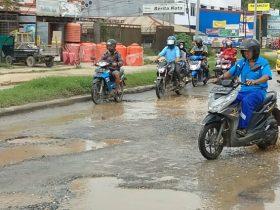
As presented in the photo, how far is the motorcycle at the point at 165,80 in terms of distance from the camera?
15219 millimetres

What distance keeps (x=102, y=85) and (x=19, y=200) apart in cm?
843

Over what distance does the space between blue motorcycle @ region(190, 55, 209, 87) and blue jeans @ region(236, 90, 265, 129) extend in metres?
11.2

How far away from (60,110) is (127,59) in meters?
16.0

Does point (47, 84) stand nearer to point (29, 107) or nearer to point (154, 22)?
point (29, 107)

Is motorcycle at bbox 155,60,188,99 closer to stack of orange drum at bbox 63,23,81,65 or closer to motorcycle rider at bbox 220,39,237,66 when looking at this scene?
motorcycle rider at bbox 220,39,237,66

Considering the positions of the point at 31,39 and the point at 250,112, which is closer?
the point at 250,112

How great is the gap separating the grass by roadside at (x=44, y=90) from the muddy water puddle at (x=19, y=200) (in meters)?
6.43

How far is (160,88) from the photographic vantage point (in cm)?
1523

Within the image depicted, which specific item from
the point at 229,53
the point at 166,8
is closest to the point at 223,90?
the point at 229,53

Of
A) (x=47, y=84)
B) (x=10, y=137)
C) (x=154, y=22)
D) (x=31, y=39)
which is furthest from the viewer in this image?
(x=154, y=22)

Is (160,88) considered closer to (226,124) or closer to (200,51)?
(200,51)

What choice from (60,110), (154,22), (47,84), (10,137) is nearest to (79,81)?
(47,84)

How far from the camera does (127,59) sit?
92.9ft

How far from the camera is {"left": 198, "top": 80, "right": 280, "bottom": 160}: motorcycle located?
733 centimetres
